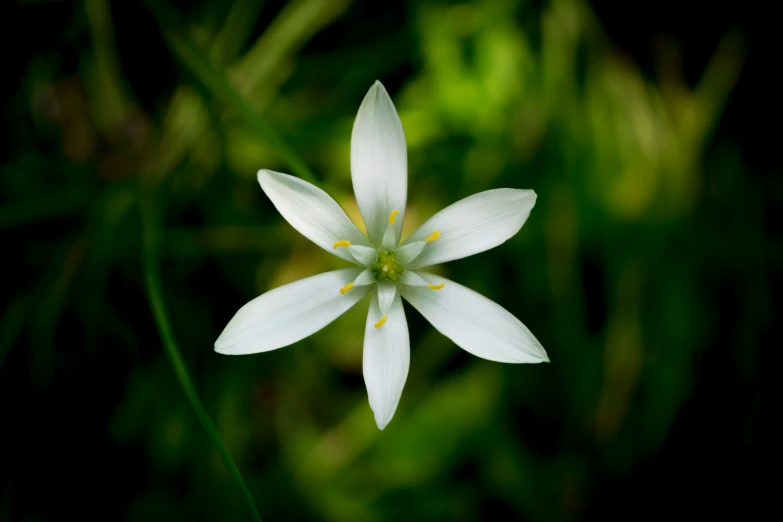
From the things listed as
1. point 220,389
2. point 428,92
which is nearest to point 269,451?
point 220,389

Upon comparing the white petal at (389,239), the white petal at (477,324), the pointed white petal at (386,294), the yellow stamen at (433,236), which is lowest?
the white petal at (477,324)

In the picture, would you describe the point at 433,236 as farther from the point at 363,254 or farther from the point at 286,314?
the point at 286,314

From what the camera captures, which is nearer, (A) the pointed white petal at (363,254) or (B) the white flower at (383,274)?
(B) the white flower at (383,274)

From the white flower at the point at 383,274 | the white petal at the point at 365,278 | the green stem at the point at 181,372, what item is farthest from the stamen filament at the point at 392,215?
the green stem at the point at 181,372

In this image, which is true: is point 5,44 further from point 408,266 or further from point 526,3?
point 526,3

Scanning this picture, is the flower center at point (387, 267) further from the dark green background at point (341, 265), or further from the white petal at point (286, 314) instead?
the dark green background at point (341, 265)

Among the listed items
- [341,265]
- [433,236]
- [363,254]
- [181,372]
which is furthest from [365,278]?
[341,265]

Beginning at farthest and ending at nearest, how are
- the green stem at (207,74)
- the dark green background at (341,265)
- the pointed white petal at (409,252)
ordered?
the dark green background at (341,265) < the green stem at (207,74) < the pointed white petal at (409,252)
